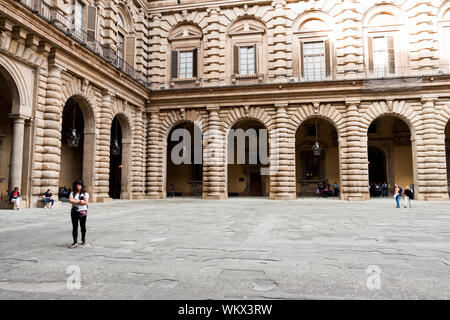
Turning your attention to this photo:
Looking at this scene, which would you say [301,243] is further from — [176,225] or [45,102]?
[45,102]

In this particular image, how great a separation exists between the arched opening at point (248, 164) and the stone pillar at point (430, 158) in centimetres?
1108

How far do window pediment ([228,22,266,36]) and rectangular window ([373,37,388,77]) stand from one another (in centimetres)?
773

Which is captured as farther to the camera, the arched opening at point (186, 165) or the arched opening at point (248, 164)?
the arched opening at point (186, 165)

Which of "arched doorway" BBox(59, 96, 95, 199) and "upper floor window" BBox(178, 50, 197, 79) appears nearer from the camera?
"arched doorway" BBox(59, 96, 95, 199)

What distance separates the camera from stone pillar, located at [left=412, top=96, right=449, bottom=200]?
59.9ft

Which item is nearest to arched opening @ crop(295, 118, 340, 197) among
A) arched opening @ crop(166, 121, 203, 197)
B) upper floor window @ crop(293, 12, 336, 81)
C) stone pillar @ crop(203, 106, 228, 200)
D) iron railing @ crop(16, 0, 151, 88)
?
upper floor window @ crop(293, 12, 336, 81)

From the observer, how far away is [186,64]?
22.7 metres

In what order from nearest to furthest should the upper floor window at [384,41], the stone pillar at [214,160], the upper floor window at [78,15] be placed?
the upper floor window at [78,15] < the upper floor window at [384,41] < the stone pillar at [214,160]

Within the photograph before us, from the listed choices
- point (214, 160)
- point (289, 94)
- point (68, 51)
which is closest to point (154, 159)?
point (214, 160)

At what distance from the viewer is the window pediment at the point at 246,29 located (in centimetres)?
2164

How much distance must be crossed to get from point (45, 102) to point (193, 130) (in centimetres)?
1485

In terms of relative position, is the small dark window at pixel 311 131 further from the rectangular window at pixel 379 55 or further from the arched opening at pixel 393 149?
the rectangular window at pixel 379 55

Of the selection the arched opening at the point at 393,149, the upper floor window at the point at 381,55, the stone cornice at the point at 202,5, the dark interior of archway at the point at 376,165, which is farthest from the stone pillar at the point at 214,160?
the dark interior of archway at the point at 376,165

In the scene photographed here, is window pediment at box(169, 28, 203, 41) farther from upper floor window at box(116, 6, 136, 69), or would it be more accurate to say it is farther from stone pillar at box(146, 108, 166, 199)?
stone pillar at box(146, 108, 166, 199)
